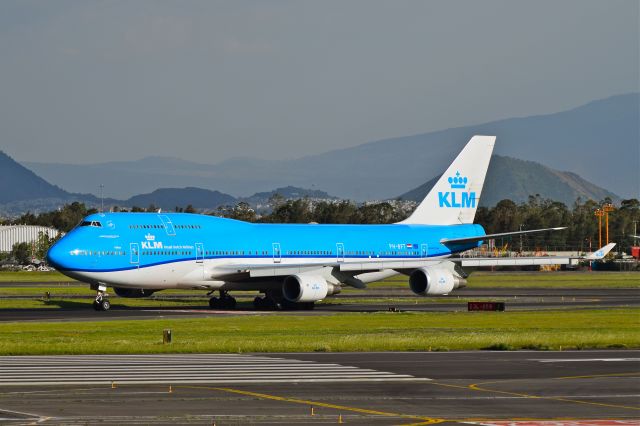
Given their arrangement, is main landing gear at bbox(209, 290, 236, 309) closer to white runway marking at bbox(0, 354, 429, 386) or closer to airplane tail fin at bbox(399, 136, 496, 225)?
airplane tail fin at bbox(399, 136, 496, 225)

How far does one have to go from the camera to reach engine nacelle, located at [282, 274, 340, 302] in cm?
5778

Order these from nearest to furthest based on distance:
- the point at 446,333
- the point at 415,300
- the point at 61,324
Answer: the point at 446,333
the point at 61,324
the point at 415,300

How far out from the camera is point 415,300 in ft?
223

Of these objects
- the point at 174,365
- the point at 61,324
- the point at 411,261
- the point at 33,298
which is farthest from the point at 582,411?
the point at 33,298

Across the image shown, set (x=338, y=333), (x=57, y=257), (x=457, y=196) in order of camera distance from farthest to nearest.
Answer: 1. (x=457, y=196)
2. (x=57, y=257)
3. (x=338, y=333)

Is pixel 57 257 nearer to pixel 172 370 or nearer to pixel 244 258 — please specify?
pixel 244 258

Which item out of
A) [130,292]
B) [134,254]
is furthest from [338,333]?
[130,292]

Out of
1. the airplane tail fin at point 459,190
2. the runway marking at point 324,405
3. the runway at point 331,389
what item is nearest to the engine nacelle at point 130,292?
the airplane tail fin at point 459,190

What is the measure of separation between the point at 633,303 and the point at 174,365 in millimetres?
39340

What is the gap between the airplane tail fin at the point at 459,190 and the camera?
236ft

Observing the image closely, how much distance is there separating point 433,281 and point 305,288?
22.6 feet

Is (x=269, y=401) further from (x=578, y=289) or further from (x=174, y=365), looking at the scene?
(x=578, y=289)

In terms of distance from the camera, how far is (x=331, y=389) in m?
25.6

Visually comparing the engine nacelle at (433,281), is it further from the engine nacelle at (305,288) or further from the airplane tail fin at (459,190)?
the airplane tail fin at (459,190)
